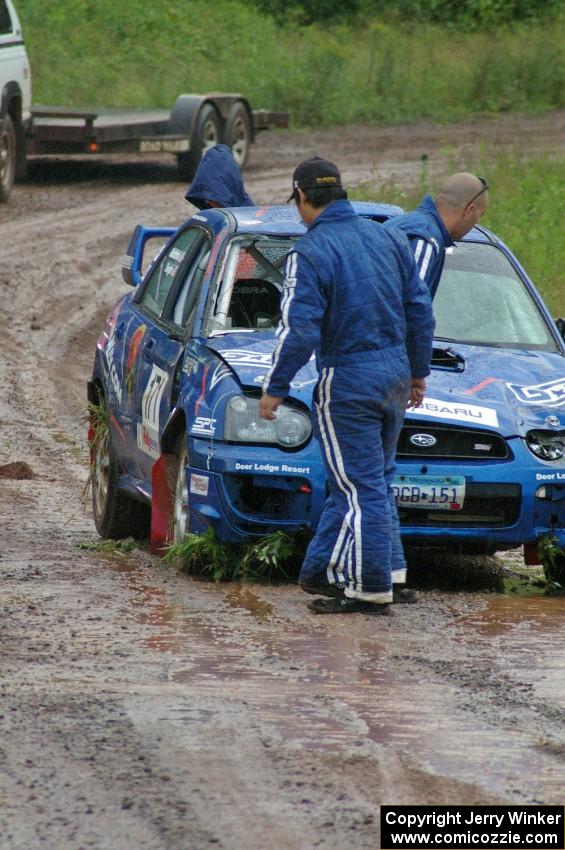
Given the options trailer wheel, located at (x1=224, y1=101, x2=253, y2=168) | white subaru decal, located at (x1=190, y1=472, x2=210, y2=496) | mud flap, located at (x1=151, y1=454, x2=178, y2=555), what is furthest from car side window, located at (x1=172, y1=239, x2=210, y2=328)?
trailer wheel, located at (x1=224, y1=101, x2=253, y2=168)

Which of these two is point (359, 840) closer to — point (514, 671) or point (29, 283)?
point (514, 671)

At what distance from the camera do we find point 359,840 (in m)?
4.01

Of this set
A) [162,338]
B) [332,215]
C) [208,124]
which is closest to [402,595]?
[332,215]

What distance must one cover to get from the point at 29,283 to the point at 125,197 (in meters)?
4.42

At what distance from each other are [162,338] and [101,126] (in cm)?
1312

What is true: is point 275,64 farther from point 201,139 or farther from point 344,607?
point 344,607

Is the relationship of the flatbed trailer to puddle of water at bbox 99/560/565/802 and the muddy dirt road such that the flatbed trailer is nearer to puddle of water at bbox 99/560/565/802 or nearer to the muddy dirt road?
the muddy dirt road

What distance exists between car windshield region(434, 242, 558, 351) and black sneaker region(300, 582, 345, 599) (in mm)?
1812

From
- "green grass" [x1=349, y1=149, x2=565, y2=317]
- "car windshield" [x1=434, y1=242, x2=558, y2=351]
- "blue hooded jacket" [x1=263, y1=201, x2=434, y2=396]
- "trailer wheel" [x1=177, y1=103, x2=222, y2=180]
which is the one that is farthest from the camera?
"trailer wheel" [x1=177, y1=103, x2=222, y2=180]

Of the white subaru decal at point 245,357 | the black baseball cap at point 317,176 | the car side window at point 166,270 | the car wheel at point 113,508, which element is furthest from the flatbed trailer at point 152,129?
the black baseball cap at point 317,176

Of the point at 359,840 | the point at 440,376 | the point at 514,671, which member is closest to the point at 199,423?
the point at 440,376

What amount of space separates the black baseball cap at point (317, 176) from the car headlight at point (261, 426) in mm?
948

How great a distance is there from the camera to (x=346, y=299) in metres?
6.52

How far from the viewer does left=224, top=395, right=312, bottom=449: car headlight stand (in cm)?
700
